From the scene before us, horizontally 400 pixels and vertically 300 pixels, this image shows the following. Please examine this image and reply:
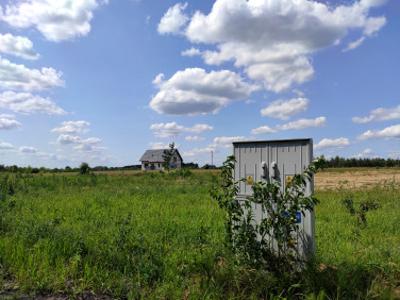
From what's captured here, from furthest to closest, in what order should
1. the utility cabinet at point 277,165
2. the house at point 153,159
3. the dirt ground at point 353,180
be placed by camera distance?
the house at point 153,159, the dirt ground at point 353,180, the utility cabinet at point 277,165

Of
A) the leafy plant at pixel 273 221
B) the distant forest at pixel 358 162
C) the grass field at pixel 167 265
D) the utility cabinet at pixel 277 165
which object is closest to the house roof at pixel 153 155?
the distant forest at pixel 358 162

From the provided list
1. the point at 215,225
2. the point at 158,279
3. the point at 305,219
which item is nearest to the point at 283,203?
the point at 305,219

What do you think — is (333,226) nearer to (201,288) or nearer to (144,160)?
(201,288)

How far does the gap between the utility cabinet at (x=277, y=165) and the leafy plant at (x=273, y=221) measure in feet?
0.30

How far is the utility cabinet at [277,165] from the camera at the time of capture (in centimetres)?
441

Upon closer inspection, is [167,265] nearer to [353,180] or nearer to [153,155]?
[353,180]

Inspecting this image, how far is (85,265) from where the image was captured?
465 centimetres

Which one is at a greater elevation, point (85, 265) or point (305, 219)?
point (305, 219)

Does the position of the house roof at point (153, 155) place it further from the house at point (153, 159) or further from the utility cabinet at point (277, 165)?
the utility cabinet at point (277, 165)

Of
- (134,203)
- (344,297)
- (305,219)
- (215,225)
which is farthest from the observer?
(134,203)

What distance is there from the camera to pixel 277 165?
462cm

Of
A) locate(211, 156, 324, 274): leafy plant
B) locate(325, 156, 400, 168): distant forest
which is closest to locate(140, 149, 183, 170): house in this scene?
locate(325, 156, 400, 168): distant forest

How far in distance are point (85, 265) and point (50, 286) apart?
0.50 m

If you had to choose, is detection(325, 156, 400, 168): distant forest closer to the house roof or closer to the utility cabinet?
the house roof
